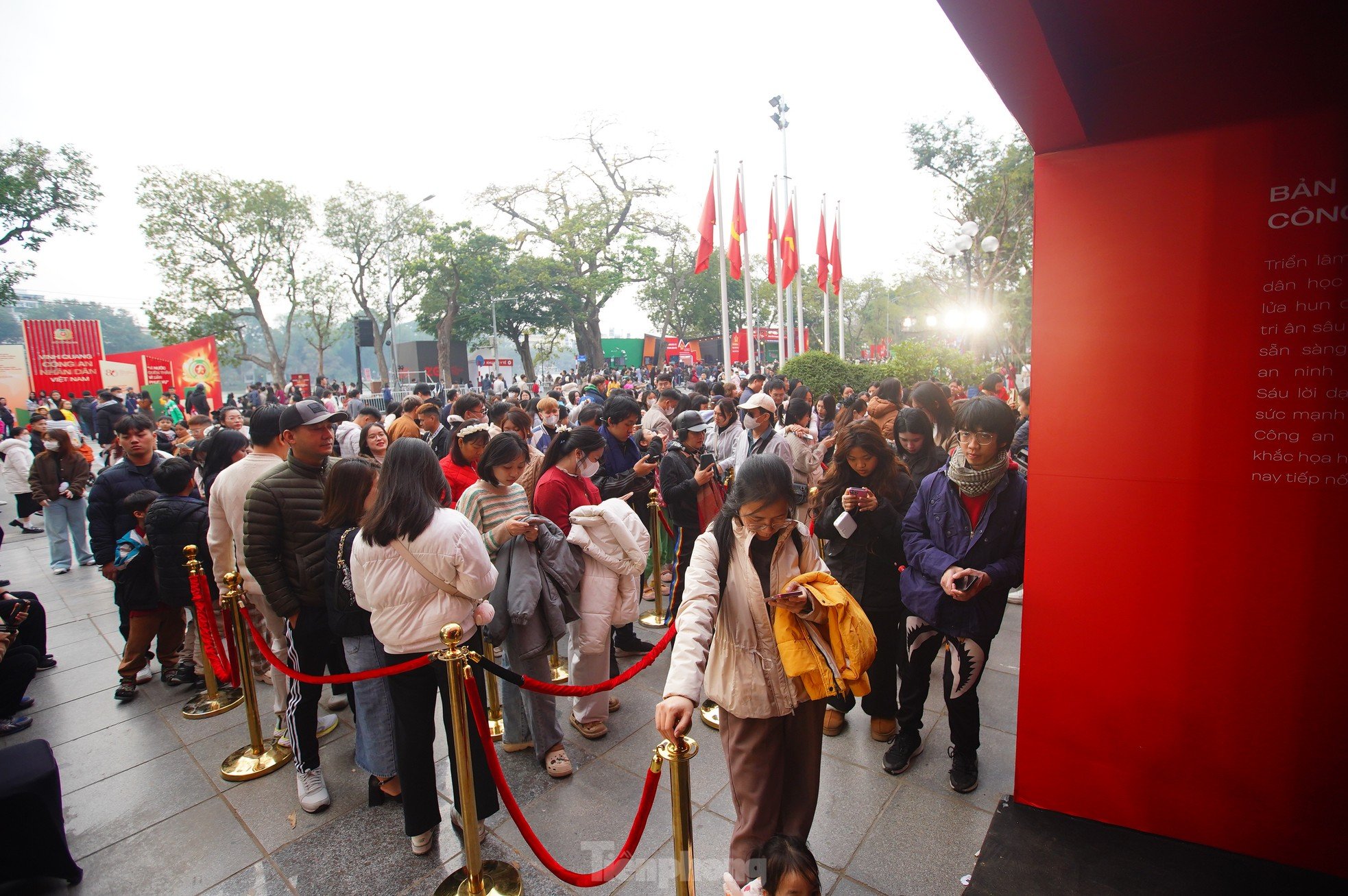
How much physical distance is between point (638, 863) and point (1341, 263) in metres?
3.60

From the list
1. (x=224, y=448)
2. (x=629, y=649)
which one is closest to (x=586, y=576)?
(x=629, y=649)

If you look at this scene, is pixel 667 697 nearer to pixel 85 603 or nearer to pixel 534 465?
pixel 534 465

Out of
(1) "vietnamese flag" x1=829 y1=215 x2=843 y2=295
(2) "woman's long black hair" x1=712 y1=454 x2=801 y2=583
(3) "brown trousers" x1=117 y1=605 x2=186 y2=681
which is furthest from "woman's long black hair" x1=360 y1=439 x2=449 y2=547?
(1) "vietnamese flag" x1=829 y1=215 x2=843 y2=295

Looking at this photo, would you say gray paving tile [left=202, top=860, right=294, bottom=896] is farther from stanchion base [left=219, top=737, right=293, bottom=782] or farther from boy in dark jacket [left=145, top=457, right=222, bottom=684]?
Answer: boy in dark jacket [left=145, top=457, right=222, bottom=684]

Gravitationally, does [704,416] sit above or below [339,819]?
above

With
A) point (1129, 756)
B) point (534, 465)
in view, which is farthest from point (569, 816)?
point (1129, 756)

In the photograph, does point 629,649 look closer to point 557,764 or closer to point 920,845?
point 557,764

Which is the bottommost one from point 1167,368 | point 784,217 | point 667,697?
point 667,697

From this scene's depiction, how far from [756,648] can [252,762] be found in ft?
10.6

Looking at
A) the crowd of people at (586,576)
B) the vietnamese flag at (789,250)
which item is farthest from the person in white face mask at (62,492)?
the vietnamese flag at (789,250)

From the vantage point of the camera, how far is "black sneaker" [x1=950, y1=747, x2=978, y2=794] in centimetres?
313

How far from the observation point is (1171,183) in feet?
8.13

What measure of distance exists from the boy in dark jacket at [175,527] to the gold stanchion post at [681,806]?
12.6ft

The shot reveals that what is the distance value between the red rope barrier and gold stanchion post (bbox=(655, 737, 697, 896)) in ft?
0.28
